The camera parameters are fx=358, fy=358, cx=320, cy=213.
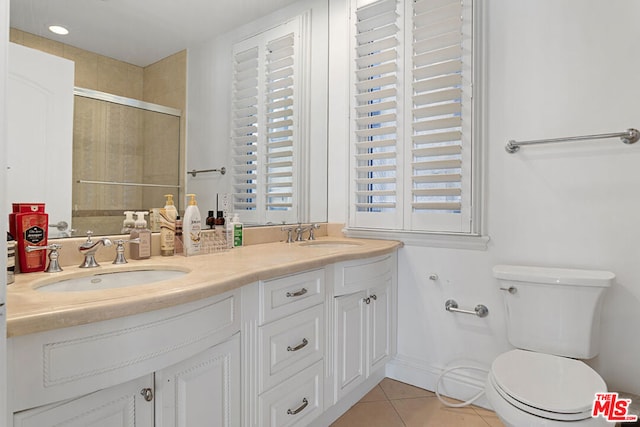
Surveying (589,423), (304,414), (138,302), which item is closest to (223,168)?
(138,302)

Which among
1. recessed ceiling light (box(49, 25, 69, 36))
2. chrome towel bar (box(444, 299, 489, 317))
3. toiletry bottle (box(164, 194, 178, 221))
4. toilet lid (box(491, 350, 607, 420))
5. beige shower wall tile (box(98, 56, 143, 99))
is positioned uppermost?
recessed ceiling light (box(49, 25, 69, 36))

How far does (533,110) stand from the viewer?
1761 mm

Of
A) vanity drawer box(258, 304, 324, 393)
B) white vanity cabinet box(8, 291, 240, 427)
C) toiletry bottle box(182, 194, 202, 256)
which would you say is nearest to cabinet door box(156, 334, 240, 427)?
white vanity cabinet box(8, 291, 240, 427)

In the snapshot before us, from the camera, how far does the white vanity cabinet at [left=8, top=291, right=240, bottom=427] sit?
2.39 feet

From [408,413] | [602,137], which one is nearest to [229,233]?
[408,413]

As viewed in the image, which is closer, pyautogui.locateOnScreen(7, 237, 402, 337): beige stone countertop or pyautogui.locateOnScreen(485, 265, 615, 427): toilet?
pyautogui.locateOnScreen(7, 237, 402, 337): beige stone countertop

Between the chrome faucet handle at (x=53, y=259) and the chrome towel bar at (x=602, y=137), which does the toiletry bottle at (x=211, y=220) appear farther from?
the chrome towel bar at (x=602, y=137)

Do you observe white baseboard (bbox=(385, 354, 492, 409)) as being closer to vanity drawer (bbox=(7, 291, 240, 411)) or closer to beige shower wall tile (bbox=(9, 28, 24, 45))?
vanity drawer (bbox=(7, 291, 240, 411))

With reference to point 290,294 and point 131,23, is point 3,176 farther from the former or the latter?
point 131,23

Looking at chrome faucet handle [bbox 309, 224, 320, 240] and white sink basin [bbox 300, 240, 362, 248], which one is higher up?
chrome faucet handle [bbox 309, 224, 320, 240]

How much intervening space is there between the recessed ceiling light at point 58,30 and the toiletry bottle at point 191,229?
29.0 inches

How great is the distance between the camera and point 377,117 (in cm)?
218

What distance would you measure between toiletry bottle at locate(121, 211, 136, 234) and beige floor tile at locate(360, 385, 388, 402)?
1.49m

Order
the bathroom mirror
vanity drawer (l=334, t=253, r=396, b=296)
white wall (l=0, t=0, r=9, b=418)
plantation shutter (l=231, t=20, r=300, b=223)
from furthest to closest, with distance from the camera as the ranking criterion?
plantation shutter (l=231, t=20, r=300, b=223) < vanity drawer (l=334, t=253, r=396, b=296) < the bathroom mirror < white wall (l=0, t=0, r=9, b=418)
